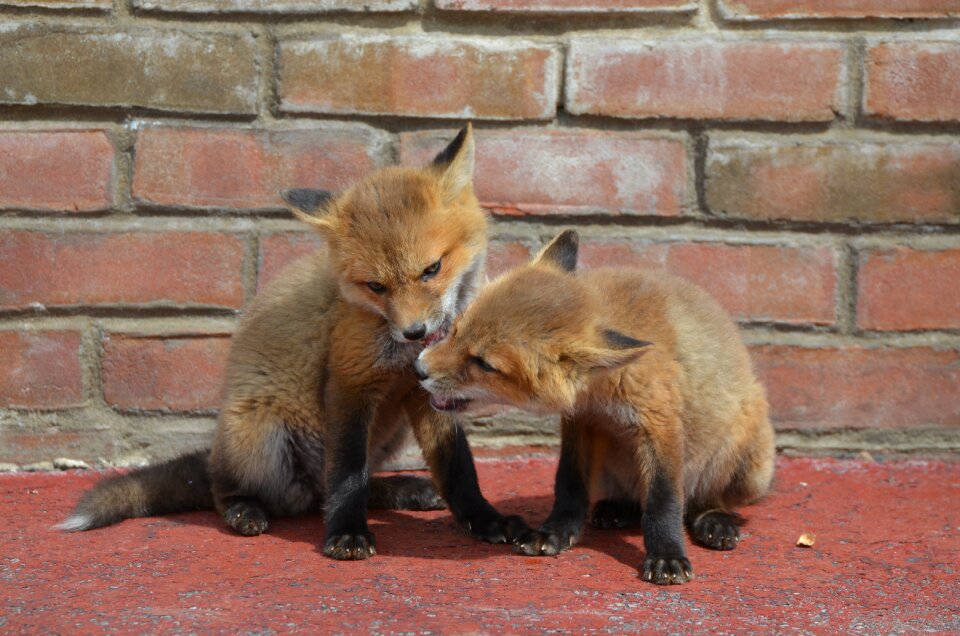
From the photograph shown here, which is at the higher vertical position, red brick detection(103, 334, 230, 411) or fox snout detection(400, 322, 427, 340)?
fox snout detection(400, 322, 427, 340)

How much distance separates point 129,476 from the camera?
2.73 meters

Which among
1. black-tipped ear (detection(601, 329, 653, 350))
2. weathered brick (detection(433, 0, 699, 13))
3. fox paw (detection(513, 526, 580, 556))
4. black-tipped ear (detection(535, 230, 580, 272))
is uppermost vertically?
weathered brick (detection(433, 0, 699, 13))

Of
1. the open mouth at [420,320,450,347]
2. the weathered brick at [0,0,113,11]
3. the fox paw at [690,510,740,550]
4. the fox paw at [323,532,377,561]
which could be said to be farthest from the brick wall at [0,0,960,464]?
the fox paw at [323,532,377,561]

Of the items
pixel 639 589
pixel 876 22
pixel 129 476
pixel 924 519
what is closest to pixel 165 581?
pixel 129 476

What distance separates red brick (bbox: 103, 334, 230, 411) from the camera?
9.98ft

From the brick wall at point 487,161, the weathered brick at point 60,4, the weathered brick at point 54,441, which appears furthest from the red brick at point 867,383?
the weathered brick at point 60,4

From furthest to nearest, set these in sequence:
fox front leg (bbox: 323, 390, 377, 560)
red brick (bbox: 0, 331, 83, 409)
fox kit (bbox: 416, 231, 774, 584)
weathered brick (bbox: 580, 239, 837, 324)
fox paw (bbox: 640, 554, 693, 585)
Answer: weathered brick (bbox: 580, 239, 837, 324), red brick (bbox: 0, 331, 83, 409), fox front leg (bbox: 323, 390, 377, 560), fox kit (bbox: 416, 231, 774, 584), fox paw (bbox: 640, 554, 693, 585)

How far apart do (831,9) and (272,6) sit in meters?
1.55

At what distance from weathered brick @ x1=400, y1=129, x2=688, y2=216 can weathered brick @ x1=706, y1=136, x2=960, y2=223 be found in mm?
127

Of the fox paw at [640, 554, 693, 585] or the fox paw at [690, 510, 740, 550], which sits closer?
the fox paw at [640, 554, 693, 585]

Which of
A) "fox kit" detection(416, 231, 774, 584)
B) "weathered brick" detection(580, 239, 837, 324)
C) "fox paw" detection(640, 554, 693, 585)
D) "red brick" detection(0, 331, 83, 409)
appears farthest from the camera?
"weathered brick" detection(580, 239, 837, 324)

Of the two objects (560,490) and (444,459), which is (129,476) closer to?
(444,459)

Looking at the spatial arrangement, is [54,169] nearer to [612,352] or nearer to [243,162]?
[243,162]

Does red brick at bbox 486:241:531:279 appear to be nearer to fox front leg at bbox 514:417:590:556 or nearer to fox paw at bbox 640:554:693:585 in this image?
fox front leg at bbox 514:417:590:556
